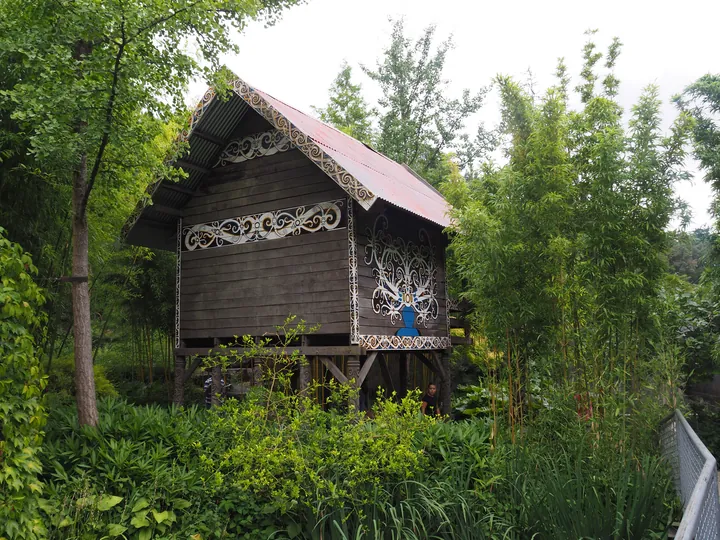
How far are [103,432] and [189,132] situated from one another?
4.49m

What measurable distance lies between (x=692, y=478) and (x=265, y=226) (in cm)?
655

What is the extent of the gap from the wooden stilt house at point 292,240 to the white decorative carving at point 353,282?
1cm

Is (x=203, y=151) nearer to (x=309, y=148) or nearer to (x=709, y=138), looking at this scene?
(x=309, y=148)

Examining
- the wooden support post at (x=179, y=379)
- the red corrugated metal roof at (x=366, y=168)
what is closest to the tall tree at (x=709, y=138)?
the red corrugated metal roof at (x=366, y=168)

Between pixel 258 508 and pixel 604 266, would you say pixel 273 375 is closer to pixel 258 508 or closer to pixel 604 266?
pixel 258 508

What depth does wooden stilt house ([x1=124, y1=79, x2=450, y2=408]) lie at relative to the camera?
798 cm

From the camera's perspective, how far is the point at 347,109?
72.1 feet

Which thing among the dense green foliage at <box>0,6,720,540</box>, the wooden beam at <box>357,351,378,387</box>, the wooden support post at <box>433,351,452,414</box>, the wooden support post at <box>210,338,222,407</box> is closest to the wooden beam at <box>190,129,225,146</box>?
the dense green foliage at <box>0,6,720,540</box>

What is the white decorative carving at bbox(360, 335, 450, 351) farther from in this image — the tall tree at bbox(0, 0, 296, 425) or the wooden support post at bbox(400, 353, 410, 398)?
the tall tree at bbox(0, 0, 296, 425)

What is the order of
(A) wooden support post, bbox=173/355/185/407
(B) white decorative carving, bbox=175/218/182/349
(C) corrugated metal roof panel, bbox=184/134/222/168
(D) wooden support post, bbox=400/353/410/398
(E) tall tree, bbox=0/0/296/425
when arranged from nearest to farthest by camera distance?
(E) tall tree, bbox=0/0/296/425
(C) corrugated metal roof panel, bbox=184/134/222/168
(A) wooden support post, bbox=173/355/185/407
(B) white decorative carving, bbox=175/218/182/349
(D) wooden support post, bbox=400/353/410/398

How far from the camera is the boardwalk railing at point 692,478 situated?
2311 mm

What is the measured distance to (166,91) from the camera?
6.15 metres

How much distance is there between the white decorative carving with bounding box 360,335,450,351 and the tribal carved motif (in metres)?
1.92

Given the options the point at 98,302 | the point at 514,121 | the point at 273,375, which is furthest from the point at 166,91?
the point at 98,302
